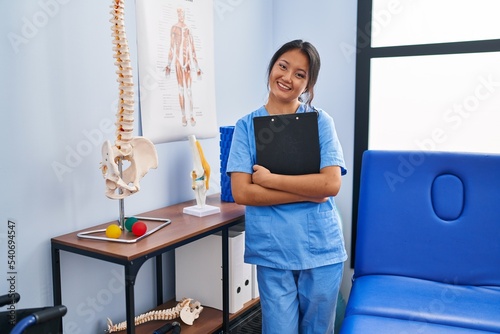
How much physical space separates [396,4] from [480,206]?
1315 millimetres

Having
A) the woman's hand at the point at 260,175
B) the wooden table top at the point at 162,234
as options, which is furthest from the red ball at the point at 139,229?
the woman's hand at the point at 260,175

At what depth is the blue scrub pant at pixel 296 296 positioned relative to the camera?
56.8 inches

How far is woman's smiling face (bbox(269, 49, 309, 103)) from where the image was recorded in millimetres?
1471

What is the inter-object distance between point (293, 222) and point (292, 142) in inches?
10.2

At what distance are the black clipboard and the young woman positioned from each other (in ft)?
0.10

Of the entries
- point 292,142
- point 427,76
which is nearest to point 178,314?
point 292,142

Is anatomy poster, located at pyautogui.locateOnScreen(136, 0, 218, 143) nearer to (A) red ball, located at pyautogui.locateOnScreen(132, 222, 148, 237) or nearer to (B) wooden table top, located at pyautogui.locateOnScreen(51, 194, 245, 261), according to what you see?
(B) wooden table top, located at pyautogui.locateOnScreen(51, 194, 245, 261)

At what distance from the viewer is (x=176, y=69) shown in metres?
1.90

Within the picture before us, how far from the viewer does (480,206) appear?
5.00ft

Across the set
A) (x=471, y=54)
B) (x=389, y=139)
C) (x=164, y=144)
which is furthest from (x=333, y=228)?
(x=471, y=54)

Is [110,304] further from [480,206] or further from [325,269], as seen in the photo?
[480,206]

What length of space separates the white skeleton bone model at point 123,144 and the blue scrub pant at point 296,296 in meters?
0.52

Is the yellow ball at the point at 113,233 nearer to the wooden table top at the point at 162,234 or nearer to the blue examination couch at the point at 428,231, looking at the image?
the wooden table top at the point at 162,234

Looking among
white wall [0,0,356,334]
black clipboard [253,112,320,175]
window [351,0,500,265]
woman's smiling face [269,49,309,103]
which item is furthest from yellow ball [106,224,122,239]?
window [351,0,500,265]
